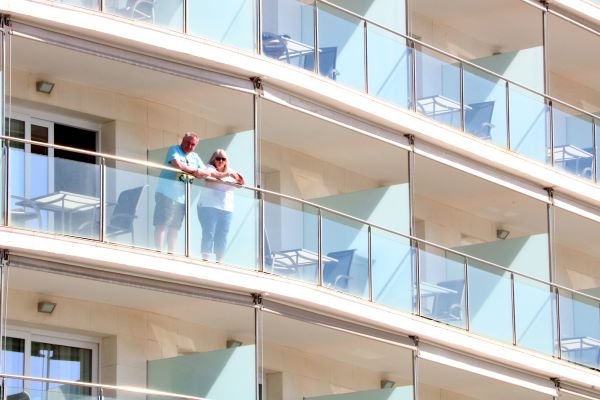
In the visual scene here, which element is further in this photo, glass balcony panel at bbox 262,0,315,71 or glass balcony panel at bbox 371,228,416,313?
glass balcony panel at bbox 371,228,416,313

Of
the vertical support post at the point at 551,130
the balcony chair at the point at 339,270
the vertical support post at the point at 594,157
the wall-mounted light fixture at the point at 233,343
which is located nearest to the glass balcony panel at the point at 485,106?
the vertical support post at the point at 551,130

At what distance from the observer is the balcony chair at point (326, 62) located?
35.7 meters

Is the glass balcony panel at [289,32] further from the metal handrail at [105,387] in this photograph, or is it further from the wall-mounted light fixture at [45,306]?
the metal handrail at [105,387]

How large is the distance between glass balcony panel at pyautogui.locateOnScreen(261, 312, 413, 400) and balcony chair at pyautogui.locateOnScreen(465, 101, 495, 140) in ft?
12.9

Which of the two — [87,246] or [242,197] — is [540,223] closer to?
[242,197]

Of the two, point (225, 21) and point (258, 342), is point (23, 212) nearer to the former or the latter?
point (258, 342)

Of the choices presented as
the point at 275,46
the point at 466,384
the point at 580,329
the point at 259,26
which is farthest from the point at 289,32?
the point at 580,329

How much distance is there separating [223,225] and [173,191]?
3.32ft

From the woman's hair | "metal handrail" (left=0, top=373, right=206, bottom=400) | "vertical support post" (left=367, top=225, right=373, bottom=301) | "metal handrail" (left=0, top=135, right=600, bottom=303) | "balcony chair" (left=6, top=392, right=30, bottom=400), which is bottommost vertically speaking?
"balcony chair" (left=6, top=392, right=30, bottom=400)

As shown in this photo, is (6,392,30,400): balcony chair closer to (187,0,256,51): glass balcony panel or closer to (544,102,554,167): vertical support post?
(187,0,256,51): glass balcony panel

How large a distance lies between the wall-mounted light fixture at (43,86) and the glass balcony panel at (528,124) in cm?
908

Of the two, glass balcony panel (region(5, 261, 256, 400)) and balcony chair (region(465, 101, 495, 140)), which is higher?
balcony chair (region(465, 101, 495, 140))

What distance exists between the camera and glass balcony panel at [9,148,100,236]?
1222 inches

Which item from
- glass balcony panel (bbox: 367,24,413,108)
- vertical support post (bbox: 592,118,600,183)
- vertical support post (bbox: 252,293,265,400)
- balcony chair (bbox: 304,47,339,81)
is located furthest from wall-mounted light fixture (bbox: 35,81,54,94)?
vertical support post (bbox: 592,118,600,183)
